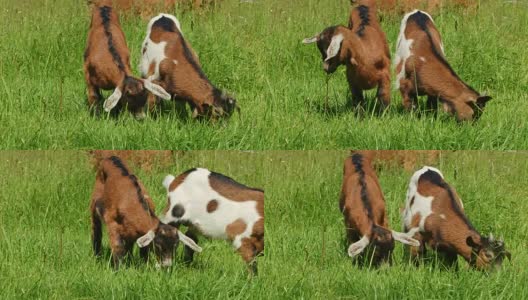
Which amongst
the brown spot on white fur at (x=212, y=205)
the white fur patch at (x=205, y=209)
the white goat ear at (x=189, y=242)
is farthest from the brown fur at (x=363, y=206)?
the white goat ear at (x=189, y=242)

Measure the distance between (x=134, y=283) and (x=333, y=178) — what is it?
2684 millimetres

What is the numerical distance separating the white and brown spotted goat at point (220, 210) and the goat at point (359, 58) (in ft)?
5.46

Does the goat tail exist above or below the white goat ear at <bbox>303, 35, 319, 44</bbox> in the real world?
below

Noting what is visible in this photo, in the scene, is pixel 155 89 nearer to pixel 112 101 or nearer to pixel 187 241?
pixel 112 101

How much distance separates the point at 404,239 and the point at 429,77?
1.94 meters

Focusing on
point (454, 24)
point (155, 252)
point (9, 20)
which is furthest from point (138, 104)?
point (454, 24)

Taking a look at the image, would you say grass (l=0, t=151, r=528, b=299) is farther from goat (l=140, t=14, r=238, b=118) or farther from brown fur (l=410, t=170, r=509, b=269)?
goat (l=140, t=14, r=238, b=118)

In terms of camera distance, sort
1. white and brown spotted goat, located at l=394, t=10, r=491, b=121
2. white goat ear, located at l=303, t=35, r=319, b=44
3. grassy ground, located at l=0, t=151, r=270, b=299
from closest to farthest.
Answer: grassy ground, located at l=0, t=151, r=270, b=299 < white and brown spotted goat, located at l=394, t=10, r=491, b=121 < white goat ear, located at l=303, t=35, r=319, b=44

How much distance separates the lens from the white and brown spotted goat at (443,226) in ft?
54.3

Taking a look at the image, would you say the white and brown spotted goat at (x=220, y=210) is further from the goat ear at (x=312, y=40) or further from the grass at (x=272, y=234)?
the goat ear at (x=312, y=40)

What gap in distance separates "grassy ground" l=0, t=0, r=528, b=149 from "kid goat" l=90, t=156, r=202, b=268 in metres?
0.35

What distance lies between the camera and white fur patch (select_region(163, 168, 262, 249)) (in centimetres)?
1672

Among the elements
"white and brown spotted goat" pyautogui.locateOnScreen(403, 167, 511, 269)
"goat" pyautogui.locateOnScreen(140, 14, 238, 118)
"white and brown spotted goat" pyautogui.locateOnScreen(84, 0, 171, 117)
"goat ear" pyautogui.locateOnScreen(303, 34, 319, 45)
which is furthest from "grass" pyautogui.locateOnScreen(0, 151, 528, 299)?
"goat ear" pyautogui.locateOnScreen(303, 34, 319, 45)

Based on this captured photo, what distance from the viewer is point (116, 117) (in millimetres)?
17062
